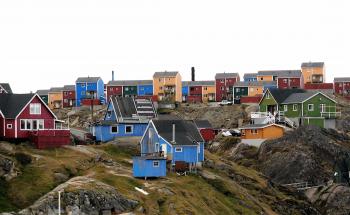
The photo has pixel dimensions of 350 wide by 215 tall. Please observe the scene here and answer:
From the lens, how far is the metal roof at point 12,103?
7475 centimetres

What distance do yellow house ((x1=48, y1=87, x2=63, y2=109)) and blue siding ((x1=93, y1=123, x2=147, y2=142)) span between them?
7794cm

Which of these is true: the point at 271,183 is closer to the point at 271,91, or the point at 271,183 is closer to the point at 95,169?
the point at 95,169

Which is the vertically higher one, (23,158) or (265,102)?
(265,102)

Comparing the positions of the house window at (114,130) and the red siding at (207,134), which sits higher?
the house window at (114,130)

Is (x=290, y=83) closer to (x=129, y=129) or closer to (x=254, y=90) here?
(x=254, y=90)

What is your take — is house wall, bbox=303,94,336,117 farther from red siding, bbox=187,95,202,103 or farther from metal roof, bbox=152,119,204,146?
red siding, bbox=187,95,202,103

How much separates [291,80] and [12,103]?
83.4 metres

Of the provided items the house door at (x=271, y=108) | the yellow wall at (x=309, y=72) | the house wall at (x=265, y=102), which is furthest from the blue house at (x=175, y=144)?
the yellow wall at (x=309, y=72)

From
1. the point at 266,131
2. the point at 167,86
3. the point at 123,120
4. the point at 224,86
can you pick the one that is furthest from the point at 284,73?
the point at 123,120

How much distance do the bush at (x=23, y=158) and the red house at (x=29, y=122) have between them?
19.1ft

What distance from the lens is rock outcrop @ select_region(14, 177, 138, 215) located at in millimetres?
55750

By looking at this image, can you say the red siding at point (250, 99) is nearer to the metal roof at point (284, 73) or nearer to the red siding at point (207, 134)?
the metal roof at point (284, 73)

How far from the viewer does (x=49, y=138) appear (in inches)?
2867

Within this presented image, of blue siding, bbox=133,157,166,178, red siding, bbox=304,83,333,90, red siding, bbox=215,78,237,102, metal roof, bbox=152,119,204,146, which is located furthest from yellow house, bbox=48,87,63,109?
blue siding, bbox=133,157,166,178
